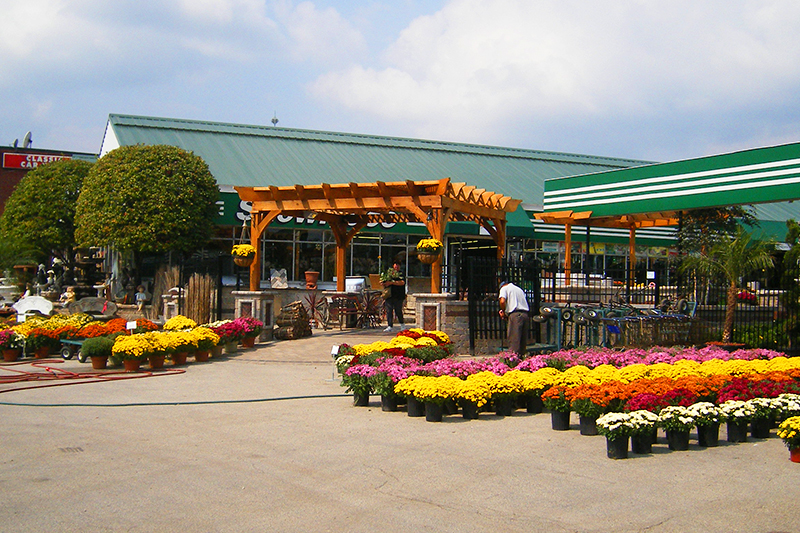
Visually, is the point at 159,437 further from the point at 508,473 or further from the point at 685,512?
the point at 685,512

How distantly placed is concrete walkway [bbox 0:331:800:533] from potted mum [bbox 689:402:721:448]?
0.10m

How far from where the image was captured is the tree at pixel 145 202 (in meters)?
22.6

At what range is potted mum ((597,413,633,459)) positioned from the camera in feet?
21.5

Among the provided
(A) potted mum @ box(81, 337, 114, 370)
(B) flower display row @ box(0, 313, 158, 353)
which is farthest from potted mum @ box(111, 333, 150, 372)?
(B) flower display row @ box(0, 313, 158, 353)

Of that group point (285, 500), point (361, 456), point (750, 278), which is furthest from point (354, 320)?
point (285, 500)

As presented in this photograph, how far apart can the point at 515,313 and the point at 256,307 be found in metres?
7.63

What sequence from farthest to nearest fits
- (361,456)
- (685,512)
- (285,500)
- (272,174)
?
(272,174)
(361,456)
(285,500)
(685,512)

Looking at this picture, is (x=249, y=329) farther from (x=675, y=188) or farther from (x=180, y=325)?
(x=675, y=188)

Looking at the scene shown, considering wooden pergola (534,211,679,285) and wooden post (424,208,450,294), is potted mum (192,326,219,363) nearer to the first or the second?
wooden post (424,208,450,294)

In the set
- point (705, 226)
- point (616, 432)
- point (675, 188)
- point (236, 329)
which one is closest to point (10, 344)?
point (236, 329)

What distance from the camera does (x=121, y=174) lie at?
901 inches

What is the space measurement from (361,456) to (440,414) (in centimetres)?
190

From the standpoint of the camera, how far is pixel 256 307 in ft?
58.4

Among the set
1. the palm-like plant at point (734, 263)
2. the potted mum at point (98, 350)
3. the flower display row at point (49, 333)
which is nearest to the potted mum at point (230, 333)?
the flower display row at point (49, 333)
